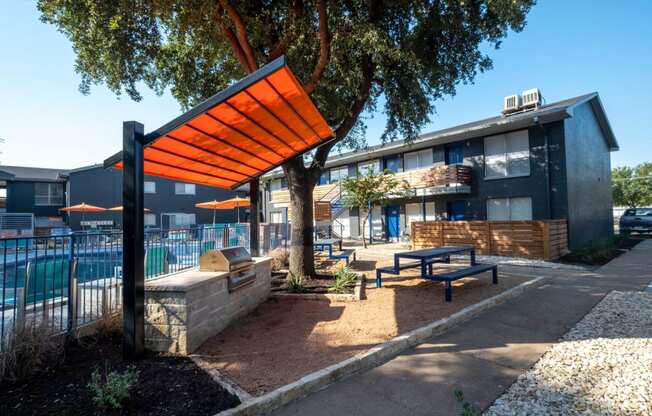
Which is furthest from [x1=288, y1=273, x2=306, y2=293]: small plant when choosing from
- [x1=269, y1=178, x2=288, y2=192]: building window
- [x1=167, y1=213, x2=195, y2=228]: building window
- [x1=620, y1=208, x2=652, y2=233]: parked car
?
[x1=167, y1=213, x2=195, y2=228]: building window

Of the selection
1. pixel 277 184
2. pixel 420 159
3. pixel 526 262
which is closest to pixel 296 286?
pixel 526 262

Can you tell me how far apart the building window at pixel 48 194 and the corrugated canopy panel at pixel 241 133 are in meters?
31.8

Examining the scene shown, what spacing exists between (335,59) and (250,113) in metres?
4.17

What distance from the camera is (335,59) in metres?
8.20

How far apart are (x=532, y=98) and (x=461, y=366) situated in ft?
60.2

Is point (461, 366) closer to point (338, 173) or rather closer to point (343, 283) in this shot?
point (343, 283)

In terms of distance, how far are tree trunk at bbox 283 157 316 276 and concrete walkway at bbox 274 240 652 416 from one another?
13.2 ft

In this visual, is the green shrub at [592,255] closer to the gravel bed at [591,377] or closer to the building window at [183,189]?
the gravel bed at [591,377]

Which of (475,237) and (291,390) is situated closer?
(291,390)

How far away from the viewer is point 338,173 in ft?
87.8

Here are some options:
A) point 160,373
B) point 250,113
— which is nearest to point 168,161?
point 250,113

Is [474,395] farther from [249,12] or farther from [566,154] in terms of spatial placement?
[566,154]

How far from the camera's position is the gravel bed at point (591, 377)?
307 cm

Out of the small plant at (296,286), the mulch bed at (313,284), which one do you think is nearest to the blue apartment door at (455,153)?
the mulch bed at (313,284)
